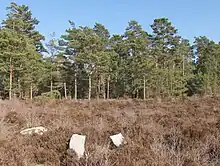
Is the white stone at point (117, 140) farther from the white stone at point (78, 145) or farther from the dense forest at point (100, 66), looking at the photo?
the dense forest at point (100, 66)

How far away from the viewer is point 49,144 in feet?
20.2

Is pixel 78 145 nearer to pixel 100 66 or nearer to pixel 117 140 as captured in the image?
pixel 117 140

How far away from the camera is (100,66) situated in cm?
3891

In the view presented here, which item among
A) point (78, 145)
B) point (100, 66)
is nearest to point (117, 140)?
point (78, 145)

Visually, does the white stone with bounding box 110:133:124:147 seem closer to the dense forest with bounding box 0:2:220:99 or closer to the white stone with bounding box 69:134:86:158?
the white stone with bounding box 69:134:86:158

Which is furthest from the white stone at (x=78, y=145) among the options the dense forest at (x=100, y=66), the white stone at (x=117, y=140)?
the dense forest at (x=100, y=66)

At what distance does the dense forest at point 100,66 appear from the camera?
113ft

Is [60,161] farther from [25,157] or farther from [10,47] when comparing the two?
[10,47]

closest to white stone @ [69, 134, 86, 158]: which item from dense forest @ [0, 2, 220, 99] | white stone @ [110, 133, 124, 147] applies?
white stone @ [110, 133, 124, 147]

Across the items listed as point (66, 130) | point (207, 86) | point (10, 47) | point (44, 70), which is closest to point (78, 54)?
point (44, 70)

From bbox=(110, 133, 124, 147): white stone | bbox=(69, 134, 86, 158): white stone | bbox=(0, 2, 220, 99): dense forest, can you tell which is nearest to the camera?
bbox=(69, 134, 86, 158): white stone

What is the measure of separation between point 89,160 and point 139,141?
4.82 ft

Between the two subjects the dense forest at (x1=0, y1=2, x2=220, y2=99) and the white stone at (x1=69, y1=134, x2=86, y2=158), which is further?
the dense forest at (x1=0, y1=2, x2=220, y2=99)

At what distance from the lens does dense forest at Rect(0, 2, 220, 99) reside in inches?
1360
